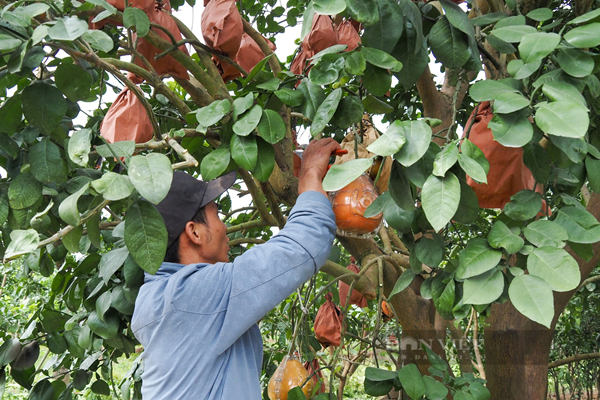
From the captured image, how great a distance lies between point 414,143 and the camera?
77 centimetres

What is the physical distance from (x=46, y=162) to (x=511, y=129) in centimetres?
85

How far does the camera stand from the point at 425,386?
1183 mm

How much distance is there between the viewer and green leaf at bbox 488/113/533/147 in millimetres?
753

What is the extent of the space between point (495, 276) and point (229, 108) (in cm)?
54

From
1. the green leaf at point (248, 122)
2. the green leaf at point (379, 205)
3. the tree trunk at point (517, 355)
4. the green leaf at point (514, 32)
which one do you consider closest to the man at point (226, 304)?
the green leaf at point (379, 205)

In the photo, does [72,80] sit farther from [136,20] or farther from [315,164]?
[315,164]

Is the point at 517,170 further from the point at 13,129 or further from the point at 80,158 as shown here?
the point at 13,129

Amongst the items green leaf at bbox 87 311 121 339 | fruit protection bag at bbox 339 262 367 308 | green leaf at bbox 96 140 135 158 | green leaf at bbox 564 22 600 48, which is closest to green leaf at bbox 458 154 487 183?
green leaf at bbox 564 22 600 48

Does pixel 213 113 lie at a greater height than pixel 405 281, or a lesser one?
greater

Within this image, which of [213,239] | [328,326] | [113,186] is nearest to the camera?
[113,186]

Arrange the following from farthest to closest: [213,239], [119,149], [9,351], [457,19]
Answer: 1. [9,351]
2. [213,239]
3. [457,19]
4. [119,149]

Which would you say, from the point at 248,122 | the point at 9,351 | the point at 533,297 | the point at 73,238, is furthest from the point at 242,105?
the point at 9,351

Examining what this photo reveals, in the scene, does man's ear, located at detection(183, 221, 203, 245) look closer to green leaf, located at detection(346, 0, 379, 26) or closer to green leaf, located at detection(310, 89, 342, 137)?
green leaf, located at detection(310, 89, 342, 137)

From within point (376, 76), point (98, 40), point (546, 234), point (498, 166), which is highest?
point (98, 40)
